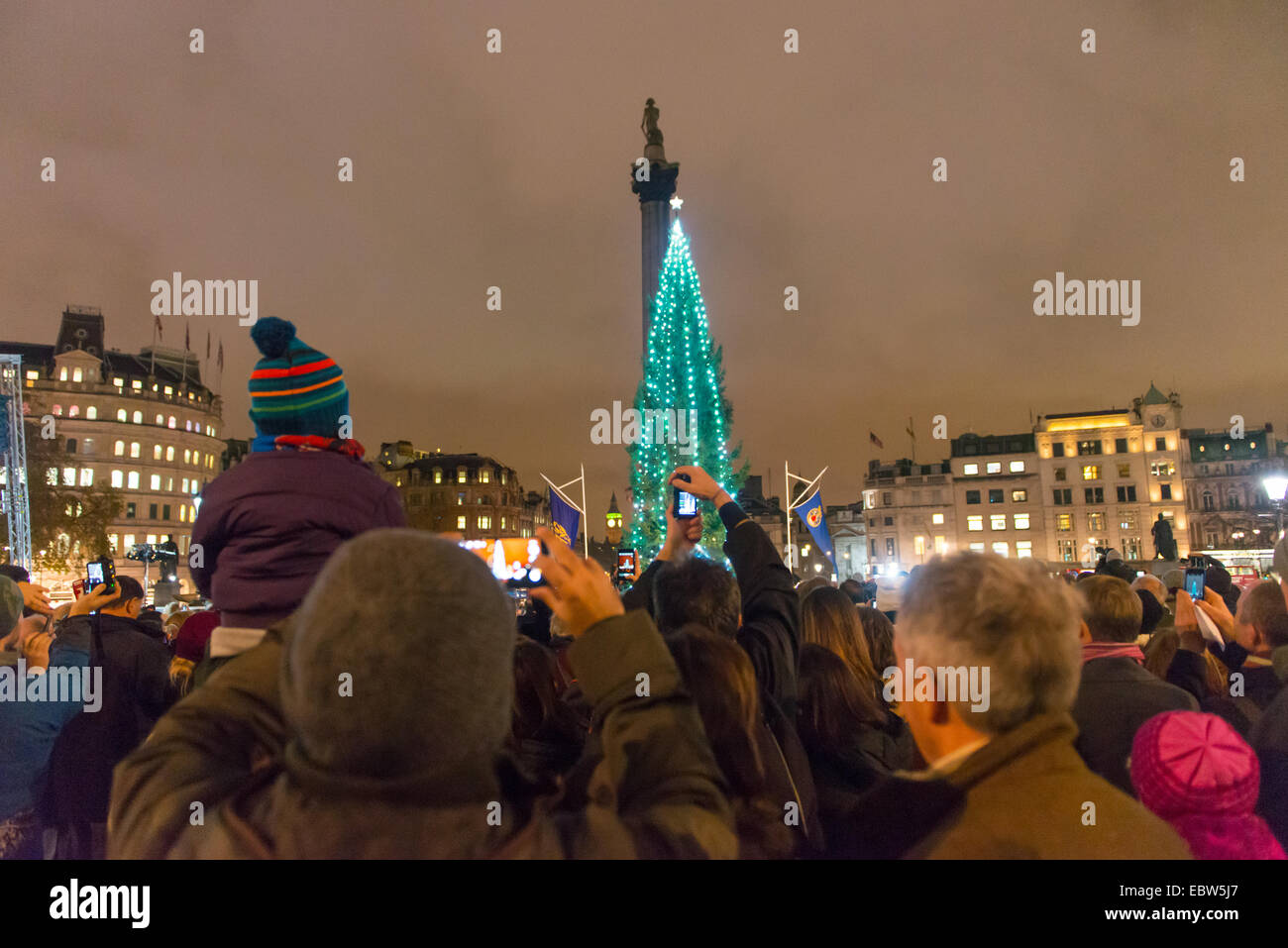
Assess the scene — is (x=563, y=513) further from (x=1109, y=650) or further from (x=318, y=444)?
(x=318, y=444)

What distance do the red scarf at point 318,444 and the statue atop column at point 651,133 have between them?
46013 mm

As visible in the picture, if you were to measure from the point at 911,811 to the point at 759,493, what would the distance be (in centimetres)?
10805

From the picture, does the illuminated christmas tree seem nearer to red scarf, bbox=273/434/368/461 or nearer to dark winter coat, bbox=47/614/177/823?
dark winter coat, bbox=47/614/177/823

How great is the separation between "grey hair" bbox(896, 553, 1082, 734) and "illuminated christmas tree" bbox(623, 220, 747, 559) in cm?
3244

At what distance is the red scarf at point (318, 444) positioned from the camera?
10.0ft

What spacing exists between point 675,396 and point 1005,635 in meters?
34.1

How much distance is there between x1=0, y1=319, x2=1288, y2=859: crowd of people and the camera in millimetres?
1396

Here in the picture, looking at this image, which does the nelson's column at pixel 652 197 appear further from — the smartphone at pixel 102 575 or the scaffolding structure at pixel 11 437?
the smartphone at pixel 102 575

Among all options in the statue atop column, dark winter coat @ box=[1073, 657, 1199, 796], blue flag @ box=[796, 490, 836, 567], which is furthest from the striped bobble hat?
the statue atop column

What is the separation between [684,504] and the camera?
4.32 meters

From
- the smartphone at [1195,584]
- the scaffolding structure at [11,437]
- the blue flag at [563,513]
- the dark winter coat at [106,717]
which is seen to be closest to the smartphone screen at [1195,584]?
the smartphone at [1195,584]
